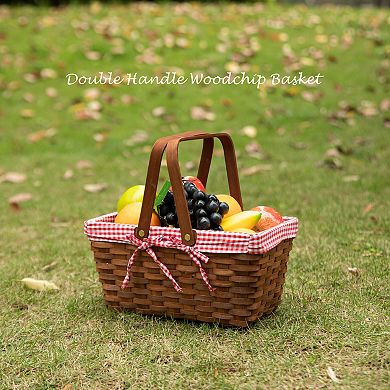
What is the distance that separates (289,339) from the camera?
240 centimetres

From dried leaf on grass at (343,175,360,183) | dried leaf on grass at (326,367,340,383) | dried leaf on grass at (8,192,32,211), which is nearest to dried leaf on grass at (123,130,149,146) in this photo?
dried leaf on grass at (8,192,32,211)

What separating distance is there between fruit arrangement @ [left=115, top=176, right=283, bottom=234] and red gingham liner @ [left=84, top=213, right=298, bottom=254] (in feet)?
0.26

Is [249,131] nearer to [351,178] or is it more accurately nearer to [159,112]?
[159,112]

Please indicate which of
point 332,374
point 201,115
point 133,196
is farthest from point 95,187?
point 332,374

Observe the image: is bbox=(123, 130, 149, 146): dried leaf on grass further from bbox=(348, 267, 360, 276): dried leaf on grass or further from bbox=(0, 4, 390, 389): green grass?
bbox=(348, 267, 360, 276): dried leaf on grass

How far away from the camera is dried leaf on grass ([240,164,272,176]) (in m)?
5.37

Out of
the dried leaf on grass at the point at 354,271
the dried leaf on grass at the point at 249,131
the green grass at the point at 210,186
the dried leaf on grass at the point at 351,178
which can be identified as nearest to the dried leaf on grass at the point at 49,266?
the green grass at the point at 210,186

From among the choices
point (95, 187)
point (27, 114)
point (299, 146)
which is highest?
point (95, 187)

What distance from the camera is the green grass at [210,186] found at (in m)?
2.27

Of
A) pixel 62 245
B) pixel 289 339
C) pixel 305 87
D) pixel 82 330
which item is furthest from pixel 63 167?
pixel 289 339

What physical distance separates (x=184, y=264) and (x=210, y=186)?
8.53ft

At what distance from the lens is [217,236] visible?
2424 mm

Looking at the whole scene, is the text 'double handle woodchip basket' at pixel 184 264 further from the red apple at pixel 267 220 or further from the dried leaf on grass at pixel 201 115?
the dried leaf on grass at pixel 201 115

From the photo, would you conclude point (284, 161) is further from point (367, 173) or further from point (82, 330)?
point (82, 330)
